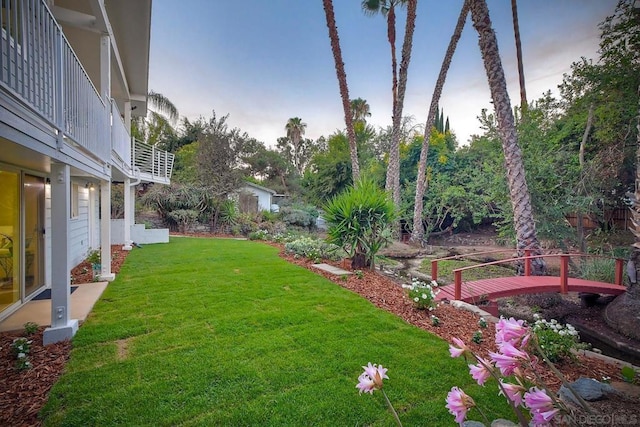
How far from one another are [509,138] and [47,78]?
8.83 meters

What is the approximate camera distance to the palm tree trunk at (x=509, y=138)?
7.40m

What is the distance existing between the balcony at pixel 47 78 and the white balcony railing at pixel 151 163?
Result: 7336mm

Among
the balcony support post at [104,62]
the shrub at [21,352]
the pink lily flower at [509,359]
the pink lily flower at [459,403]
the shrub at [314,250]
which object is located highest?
the balcony support post at [104,62]

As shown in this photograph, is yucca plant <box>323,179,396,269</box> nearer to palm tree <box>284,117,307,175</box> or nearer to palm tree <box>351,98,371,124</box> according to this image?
palm tree <box>351,98,371,124</box>

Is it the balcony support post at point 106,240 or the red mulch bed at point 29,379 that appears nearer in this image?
the red mulch bed at point 29,379

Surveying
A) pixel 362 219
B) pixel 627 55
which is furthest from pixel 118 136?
pixel 627 55

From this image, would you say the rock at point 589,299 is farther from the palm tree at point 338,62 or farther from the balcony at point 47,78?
the balcony at point 47,78

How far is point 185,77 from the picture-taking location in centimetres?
1627

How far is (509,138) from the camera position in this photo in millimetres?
7562

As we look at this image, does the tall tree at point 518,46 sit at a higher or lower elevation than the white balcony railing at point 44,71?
higher

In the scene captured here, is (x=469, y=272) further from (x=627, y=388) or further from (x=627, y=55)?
(x=627, y=55)

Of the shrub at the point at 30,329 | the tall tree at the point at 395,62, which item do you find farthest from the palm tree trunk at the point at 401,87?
the shrub at the point at 30,329

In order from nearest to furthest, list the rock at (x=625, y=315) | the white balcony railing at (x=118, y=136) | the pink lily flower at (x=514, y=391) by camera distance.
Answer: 1. the pink lily flower at (x=514, y=391)
2. the rock at (x=625, y=315)
3. the white balcony railing at (x=118, y=136)

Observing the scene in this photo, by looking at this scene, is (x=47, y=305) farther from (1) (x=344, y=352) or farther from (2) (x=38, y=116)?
(1) (x=344, y=352)
